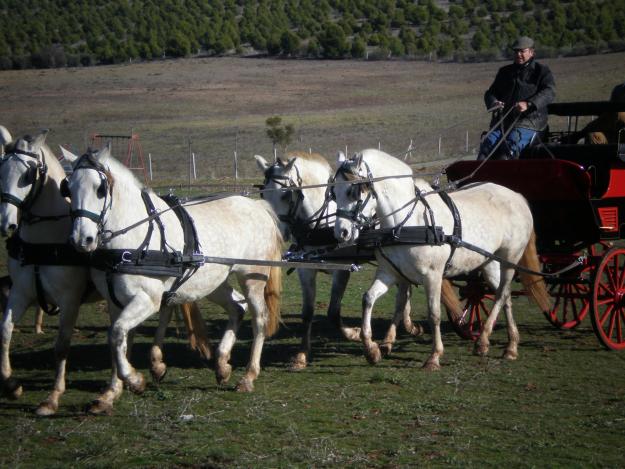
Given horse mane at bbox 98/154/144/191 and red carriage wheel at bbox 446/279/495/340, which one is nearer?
horse mane at bbox 98/154/144/191

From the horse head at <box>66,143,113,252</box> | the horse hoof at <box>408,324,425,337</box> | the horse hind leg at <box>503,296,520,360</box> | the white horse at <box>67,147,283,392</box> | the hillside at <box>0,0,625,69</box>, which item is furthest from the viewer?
the hillside at <box>0,0,625,69</box>

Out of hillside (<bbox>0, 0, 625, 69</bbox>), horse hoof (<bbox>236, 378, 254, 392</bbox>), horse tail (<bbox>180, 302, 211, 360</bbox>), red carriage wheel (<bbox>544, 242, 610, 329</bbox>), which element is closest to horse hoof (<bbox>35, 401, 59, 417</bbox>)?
horse hoof (<bbox>236, 378, 254, 392</bbox>)

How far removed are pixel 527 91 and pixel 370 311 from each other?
3530mm

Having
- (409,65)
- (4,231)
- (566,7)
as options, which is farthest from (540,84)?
(566,7)

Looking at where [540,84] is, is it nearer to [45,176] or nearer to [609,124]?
[609,124]

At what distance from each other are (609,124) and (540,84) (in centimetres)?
122

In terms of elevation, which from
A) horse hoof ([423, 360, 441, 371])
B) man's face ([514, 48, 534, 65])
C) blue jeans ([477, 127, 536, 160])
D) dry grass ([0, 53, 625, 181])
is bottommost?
dry grass ([0, 53, 625, 181])

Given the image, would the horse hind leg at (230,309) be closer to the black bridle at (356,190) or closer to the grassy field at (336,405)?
the grassy field at (336,405)

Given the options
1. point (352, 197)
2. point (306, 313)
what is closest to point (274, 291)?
point (306, 313)

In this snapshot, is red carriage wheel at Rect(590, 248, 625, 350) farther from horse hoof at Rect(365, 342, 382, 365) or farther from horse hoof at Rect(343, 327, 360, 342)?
horse hoof at Rect(343, 327, 360, 342)

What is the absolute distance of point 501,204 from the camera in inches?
373

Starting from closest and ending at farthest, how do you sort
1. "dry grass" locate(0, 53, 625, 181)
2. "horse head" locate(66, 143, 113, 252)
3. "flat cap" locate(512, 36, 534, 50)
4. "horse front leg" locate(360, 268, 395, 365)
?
"horse head" locate(66, 143, 113, 252) < "horse front leg" locate(360, 268, 395, 365) < "flat cap" locate(512, 36, 534, 50) < "dry grass" locate(0, 53, 625, 181)

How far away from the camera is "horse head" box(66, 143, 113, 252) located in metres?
6.60

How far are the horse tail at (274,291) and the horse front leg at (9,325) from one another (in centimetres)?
233
